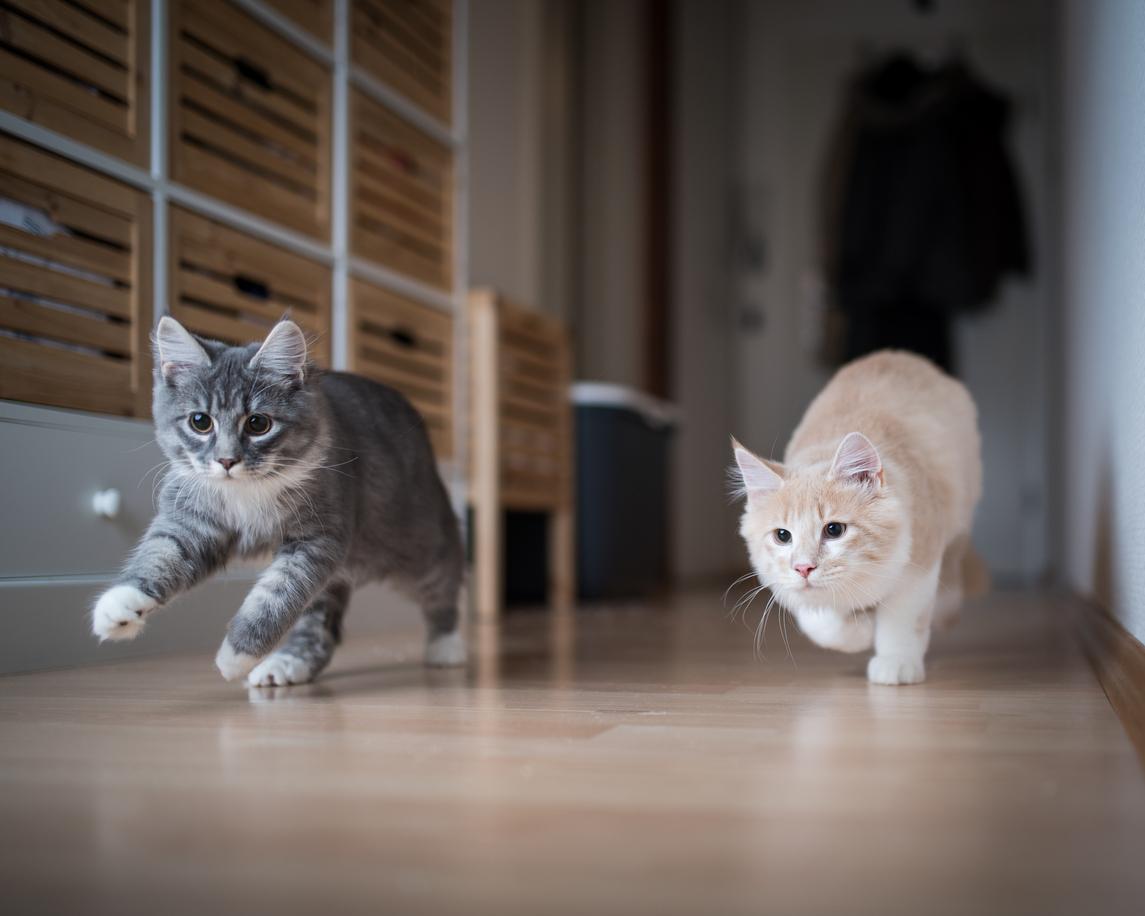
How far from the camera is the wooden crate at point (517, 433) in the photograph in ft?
11.3

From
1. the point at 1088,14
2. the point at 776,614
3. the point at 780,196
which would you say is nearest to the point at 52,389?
the point at 776,614

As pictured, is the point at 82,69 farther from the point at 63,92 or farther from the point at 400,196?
the point at 400,196

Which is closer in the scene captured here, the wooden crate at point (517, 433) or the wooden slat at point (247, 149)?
the wooden slat at point (247, 149)

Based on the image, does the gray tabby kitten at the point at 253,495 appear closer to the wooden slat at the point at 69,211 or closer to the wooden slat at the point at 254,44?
the wooden slat at the point at 69,211

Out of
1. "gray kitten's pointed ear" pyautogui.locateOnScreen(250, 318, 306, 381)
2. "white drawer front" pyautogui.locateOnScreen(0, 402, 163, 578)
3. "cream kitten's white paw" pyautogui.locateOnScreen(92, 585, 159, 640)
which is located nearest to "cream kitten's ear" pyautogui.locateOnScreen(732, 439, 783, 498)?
"gray kitten's pointed ear" pyautogui.locateOnScreen(250, 318, 306, 381)

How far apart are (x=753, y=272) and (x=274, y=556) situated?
16.4 feet

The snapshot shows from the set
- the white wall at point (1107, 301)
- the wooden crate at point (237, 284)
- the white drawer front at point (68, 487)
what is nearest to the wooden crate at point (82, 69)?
the wooden crate at point (237, 284)

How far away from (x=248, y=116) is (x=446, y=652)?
48.5 inches

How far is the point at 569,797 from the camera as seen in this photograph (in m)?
1.03

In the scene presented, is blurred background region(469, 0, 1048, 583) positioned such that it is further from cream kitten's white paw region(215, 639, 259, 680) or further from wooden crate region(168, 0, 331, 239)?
cream kitten's white paw region(215, 639, 259, 680)

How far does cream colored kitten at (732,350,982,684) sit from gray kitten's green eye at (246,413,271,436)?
0.69 m

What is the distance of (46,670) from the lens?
1.96 meters

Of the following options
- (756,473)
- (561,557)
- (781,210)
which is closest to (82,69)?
(756,473)

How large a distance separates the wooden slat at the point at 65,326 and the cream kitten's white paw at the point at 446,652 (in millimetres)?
789
